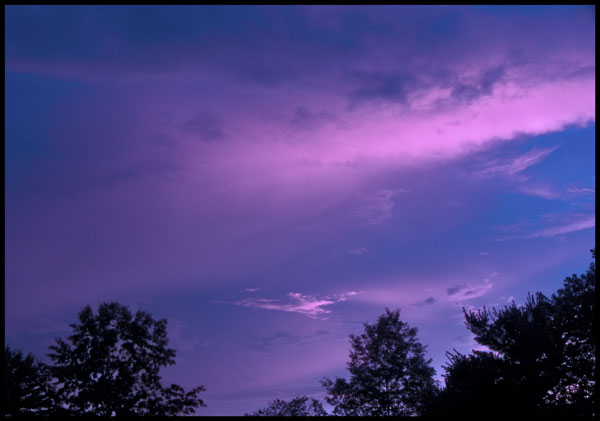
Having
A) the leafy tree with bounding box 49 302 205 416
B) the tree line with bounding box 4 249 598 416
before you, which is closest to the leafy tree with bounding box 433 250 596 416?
the tree line with bounding box 4 249 598 416

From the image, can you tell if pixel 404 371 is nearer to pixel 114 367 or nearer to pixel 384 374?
pixel 384 374

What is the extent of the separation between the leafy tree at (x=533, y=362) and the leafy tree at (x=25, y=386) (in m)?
37.6

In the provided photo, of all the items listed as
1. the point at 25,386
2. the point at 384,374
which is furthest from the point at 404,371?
the point at 25,386

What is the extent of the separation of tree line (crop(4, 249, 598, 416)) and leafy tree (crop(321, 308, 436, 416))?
0.36ft

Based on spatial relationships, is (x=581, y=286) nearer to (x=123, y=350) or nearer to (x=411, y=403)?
(x=411, y=403)

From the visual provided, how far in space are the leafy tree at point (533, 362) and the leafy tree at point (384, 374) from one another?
1331cm

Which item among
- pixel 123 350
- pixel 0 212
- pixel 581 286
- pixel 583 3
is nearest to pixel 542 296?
pixel 581 286

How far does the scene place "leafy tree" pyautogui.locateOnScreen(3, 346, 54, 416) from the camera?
4094 cm

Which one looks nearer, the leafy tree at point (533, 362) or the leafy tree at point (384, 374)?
the leafy tree at point (533, 362)

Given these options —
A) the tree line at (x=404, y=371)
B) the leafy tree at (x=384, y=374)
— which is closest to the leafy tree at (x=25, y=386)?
the tree line at (x=404, y=371)

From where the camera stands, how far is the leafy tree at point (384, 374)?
1823 inches

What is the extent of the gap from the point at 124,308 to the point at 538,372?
36164 millimetres

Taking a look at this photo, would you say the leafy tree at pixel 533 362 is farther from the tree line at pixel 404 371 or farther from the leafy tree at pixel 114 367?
the leafy tree at pixel 114 367

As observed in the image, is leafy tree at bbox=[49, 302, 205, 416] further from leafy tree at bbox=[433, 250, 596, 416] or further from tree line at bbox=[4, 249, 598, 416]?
leafy tree at bbox=[433, 250, 596, 416]
